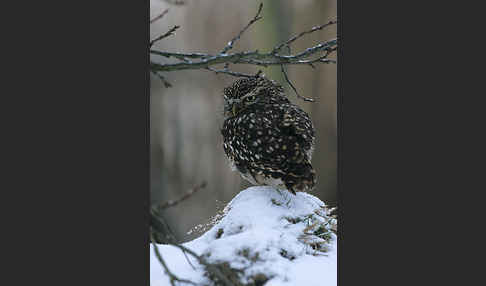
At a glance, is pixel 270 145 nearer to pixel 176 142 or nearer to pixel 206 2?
pixel 176 142

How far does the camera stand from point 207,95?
3.33 m

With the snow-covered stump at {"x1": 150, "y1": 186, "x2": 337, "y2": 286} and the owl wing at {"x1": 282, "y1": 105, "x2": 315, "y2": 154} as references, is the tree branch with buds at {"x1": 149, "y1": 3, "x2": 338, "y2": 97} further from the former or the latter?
the snow-covered stump at {"x1": 150, "y1": 186, "x2": 337, "y2": 286}

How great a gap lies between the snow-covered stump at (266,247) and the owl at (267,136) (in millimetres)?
163

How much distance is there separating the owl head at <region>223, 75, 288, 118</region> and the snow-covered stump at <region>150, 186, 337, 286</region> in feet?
2.01

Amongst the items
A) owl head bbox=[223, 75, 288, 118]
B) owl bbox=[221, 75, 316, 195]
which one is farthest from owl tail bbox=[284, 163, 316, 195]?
owl head bbox=[223, 75, 288, 118]

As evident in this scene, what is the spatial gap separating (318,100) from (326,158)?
1.17 feet

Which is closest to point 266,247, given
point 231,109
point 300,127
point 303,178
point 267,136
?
point 303,178

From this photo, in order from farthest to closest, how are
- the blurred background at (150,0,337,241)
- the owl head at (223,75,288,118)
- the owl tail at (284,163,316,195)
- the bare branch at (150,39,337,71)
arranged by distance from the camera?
the owl head at (223,75,288,118) → the owl tail at (284,163,316,195) → the blurred background at (150,0,337,241) → the bare branch at (150,39,337,71)

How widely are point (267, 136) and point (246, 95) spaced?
1.36 ft

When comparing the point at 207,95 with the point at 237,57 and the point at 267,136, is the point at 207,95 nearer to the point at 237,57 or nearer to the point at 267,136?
the point at 267,136

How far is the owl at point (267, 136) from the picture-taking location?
297 centimetres

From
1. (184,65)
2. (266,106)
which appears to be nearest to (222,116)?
(266,106)

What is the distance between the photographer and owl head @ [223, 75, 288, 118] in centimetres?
331

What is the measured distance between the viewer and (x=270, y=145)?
2982mm
